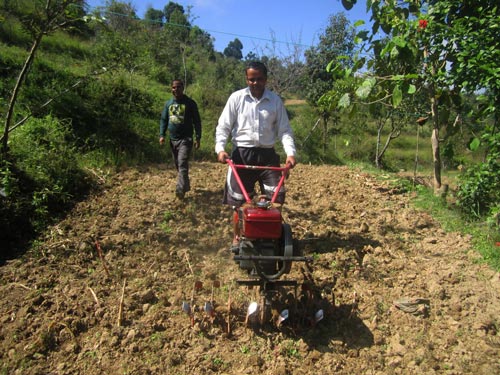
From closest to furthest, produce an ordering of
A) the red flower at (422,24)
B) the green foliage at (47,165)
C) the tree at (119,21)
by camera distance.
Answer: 1. the red flower at (422,24)
2. the green foliage at (47,165)
3. the tree at (119,21)

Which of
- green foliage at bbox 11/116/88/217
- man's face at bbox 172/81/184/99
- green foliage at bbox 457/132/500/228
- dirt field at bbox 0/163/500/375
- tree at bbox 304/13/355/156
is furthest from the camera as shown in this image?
tree at bbox 304/13/355/156

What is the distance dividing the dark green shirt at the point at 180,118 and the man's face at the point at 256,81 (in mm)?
2096

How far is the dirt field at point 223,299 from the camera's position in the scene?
3004 millimetres

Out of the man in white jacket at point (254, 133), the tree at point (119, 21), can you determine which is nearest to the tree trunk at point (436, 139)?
the man in white jacket at point (254, 133)

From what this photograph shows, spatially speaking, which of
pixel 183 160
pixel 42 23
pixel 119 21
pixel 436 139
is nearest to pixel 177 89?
pixel 183 160

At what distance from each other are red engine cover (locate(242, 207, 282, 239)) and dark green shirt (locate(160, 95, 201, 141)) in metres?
2.79

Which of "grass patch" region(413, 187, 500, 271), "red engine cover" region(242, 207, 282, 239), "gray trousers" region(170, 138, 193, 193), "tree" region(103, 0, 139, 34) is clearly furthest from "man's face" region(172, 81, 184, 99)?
"tree" region(103, 0, 139, 34)

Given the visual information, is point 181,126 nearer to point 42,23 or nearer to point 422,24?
point 42,23

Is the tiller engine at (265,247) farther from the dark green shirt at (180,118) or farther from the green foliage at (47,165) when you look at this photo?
the green foliage at (47,165)

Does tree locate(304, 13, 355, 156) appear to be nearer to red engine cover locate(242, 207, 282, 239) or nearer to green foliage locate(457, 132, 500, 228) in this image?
green foliage locate(457, 132, 500, 228)

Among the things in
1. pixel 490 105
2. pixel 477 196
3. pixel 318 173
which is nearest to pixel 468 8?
pixel 490 105

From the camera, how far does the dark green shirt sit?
5535mm

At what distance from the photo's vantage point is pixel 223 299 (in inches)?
145

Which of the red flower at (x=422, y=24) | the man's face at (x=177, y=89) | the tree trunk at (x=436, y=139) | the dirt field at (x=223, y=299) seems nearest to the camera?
the dirt field at (x=223, y=299)
